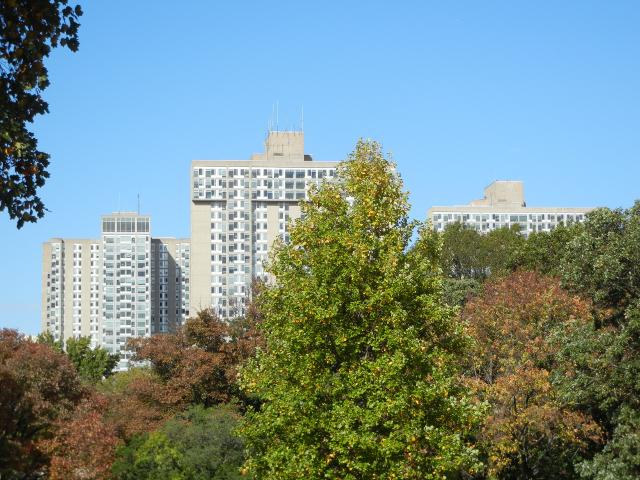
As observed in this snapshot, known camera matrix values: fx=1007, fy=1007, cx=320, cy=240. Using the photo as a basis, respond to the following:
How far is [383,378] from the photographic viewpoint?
21.9 meters

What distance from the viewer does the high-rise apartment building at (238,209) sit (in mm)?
138750

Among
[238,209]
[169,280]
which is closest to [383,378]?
[238,209]

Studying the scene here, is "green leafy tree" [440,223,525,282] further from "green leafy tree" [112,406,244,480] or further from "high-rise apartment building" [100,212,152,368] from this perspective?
"high-rise apartment building" [100,212,152,368]

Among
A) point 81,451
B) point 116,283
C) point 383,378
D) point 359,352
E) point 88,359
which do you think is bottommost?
point 81,451

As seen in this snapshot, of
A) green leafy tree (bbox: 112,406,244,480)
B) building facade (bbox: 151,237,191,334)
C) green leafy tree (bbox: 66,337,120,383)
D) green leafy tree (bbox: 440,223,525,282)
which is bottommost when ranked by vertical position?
green leafy tree (bbox: 112,406,244,480)

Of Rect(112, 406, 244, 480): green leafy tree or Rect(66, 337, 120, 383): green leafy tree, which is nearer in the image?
Rect(112, 406, 244, 480): green leafy tree

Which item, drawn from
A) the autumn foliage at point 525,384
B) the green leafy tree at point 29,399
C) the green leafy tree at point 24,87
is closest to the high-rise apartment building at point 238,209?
the green leafy tree at point 29,399

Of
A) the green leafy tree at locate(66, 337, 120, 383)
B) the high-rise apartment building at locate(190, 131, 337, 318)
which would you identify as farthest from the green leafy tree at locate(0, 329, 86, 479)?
the high-rise apartment building at locate(190, 131, 337, 318)

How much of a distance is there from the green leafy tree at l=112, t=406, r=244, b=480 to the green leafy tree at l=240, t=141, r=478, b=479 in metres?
11.9

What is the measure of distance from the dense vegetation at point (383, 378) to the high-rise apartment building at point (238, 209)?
320 ft

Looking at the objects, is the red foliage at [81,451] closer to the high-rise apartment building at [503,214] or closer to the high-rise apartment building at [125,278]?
the high-rise apartment building at [503,214]

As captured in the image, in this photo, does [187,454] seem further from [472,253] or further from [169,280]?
[169,280]

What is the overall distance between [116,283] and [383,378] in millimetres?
146026

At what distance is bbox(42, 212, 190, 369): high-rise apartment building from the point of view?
163750 mm
